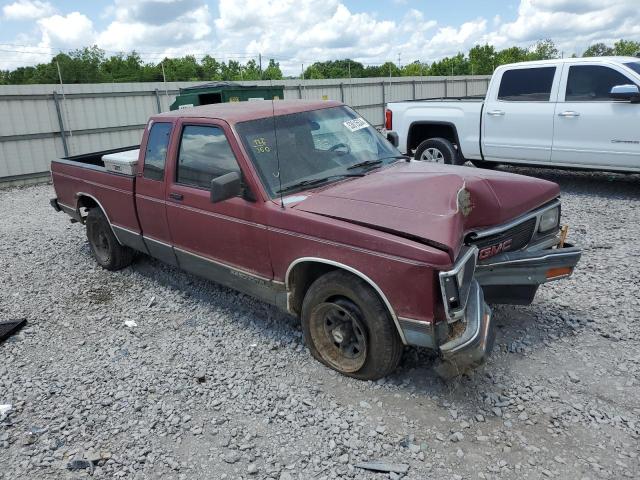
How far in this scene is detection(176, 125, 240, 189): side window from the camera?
4.01 metres

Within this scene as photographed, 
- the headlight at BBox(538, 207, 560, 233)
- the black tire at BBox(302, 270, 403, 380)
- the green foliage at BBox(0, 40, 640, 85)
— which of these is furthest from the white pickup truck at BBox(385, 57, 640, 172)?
the green foliage at BBox(0, 40, 640, 85)

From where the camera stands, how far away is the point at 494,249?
3568 mm

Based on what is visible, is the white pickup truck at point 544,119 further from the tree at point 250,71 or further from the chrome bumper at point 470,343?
the tree at point 250,71

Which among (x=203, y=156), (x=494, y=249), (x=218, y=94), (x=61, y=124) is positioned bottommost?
(x=494, y=249)

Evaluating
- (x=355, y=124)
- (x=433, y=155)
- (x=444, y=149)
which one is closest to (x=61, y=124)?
(x=433, y=155)

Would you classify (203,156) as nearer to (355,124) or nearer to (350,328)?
(355,124)

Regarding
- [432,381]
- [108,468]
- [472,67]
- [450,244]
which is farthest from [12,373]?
[472,67]

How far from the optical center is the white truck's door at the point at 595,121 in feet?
23.2

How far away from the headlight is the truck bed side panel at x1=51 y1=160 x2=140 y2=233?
12.0ft

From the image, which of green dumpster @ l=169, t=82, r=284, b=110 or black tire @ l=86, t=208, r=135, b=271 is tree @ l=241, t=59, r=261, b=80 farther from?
black tire @ l=86, t=208, r=135, b=271

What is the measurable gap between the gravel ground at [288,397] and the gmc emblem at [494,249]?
0.73 m

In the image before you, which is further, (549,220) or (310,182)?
(549,220)

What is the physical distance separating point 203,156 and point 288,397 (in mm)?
2051

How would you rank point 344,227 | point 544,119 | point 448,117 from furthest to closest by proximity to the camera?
point 448,117
point 544,119
point 344,227
